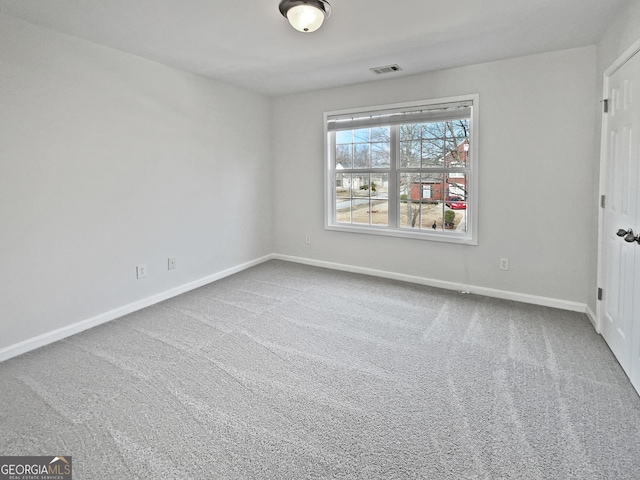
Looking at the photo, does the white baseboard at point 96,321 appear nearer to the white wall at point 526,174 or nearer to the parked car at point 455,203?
the white wall at point 526,174

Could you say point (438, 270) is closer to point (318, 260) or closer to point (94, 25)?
point (318, 260)

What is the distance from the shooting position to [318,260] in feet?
16.9

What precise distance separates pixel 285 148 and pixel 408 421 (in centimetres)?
407

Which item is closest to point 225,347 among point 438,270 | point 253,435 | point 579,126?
point 253,435

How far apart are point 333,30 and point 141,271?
2.79 metres

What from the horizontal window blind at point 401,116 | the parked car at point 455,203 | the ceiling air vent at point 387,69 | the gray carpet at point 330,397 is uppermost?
the ceiling air vent at point 387,69

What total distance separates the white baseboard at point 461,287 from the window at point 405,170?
50 cm

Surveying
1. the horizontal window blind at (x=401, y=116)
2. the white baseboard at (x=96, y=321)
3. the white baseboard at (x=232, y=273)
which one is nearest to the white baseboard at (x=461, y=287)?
the white baseboard at (x=232, y=273)

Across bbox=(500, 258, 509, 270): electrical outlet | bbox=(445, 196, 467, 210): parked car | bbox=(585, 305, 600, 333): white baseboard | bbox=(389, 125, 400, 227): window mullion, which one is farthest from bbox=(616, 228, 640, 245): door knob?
bbox=(389, 125, 400, 227): window mullion

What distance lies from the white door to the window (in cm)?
121

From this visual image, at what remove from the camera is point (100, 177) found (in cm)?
318

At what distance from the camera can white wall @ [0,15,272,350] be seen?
265 cm

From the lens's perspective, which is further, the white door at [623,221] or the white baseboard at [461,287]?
the white baseboard at [461,287]

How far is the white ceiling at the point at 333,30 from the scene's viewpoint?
96.0 inches
